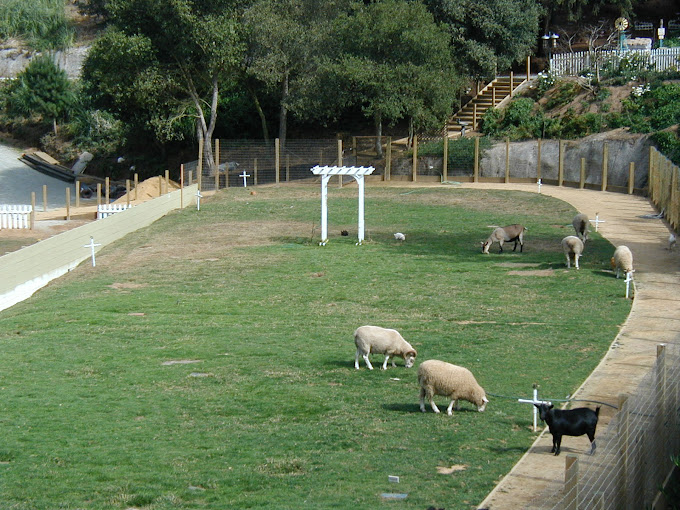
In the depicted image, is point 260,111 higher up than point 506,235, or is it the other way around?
point 260,111

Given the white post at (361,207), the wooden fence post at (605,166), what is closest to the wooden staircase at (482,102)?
the wooden fence post at (605,166)

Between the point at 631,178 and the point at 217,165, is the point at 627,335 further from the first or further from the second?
the point at 217,165

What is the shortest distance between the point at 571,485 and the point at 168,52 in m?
49.7

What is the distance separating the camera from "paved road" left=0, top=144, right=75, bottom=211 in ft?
191

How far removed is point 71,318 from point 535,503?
46.9 feet

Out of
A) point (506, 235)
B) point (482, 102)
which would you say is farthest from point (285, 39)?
point (506, 235)

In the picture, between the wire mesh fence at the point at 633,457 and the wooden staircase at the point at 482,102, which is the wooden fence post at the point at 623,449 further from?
the wooden staircase at the point at 482,102

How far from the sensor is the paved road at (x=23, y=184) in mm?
58250

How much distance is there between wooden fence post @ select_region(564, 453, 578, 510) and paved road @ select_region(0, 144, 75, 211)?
50527mm

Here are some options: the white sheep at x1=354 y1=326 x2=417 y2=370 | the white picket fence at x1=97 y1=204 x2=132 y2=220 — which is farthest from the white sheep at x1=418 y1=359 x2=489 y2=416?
the white picket fence at x1=97 y1=204 x2=132 y2=220

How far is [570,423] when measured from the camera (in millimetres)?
11180

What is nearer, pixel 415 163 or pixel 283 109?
pixel 415 163

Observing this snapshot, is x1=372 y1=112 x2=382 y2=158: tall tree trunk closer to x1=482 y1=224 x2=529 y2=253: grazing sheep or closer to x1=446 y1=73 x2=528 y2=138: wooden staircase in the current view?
x1=446 y1=73 x2=528 y2=138: wooden staircase

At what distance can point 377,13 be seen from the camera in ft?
168
